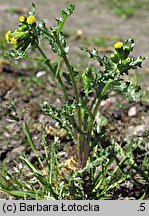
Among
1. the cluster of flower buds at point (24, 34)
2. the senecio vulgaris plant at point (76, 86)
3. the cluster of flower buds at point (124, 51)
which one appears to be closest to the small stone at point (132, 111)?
Answer: the senecio vulgaris plant at point (76, 86)

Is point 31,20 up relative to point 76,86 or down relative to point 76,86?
up

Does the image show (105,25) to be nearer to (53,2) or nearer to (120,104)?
(53,2)

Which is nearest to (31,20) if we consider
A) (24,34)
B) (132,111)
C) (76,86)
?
(24,34)

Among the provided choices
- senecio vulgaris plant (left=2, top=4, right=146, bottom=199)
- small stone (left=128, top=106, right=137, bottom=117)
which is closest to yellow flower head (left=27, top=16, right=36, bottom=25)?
senecio vulgaris plant (left=2, top=4, right=146, bottom=199)

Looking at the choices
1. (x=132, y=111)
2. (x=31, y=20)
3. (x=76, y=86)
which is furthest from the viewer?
(x=132, y=111)

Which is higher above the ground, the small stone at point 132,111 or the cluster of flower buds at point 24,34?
the cluster of flower buds at point 24,34

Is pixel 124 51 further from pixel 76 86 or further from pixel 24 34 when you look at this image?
pixel 24 34

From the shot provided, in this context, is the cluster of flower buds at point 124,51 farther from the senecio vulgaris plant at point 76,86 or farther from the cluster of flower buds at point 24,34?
the cluster of flower buds at point 24,34

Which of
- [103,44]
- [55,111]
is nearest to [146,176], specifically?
[55,111]

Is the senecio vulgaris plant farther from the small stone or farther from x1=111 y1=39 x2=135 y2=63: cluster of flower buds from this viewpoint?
the small stone
